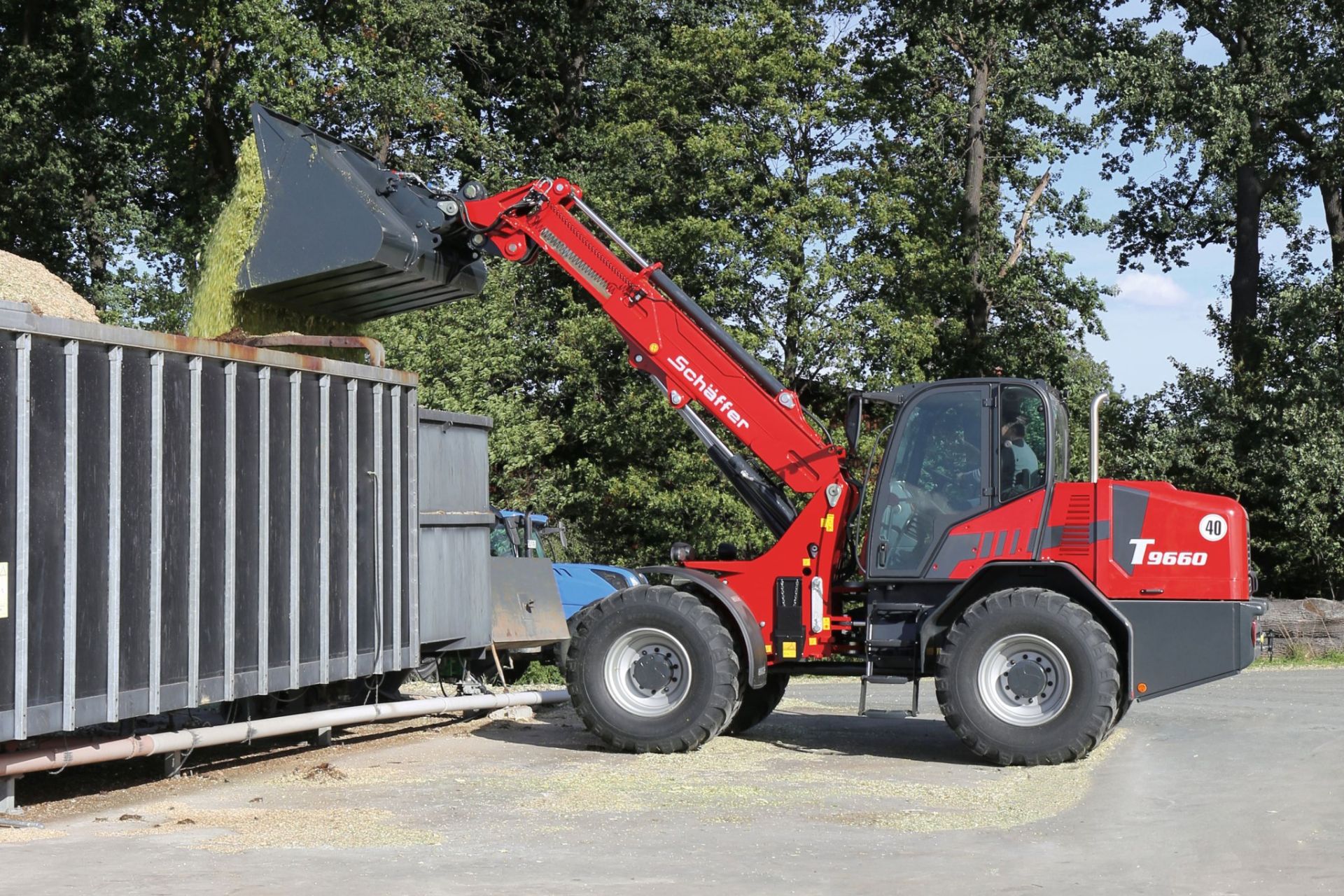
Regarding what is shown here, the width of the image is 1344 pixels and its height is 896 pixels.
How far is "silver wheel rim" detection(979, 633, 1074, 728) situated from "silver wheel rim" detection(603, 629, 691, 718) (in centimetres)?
220

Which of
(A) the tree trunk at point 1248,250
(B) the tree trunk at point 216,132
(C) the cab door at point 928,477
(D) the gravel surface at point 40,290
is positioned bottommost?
(C) the cab door at point 928,477

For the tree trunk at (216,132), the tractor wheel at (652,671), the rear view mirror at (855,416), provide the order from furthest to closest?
the tree trunk at (216,132)
the rear view mirror at (855,416)
the tractor wheel at (652,671)

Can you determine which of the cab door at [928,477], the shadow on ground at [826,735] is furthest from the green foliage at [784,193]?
the cab door at [928,477]

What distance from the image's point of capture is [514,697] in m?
13.2

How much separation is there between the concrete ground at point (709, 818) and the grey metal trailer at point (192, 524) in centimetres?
79

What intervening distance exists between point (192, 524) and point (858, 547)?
4732 mm

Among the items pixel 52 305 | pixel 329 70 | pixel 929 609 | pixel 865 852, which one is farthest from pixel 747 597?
pixel 329 70

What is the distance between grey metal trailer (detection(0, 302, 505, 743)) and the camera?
26.2 feet

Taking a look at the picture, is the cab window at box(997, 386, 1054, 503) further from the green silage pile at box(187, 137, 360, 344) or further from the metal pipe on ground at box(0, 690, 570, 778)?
the green silage pile at box(187, 137, 360, 344)

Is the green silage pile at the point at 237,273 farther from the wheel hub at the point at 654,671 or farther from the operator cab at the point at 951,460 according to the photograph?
the operator cab at the point at 951,460

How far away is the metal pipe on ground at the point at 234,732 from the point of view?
8406 mm

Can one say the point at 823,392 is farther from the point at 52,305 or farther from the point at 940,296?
the point at 52,305

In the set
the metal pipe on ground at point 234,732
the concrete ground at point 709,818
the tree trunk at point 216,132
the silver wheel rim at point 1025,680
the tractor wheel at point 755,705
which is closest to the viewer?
the concrete ground at point 709,818

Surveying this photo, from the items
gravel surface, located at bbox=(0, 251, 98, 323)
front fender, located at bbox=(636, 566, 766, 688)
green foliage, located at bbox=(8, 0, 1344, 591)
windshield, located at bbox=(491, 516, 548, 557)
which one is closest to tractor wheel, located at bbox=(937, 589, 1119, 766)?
front fender, located at bbox=(636, 566, 766, 688)
